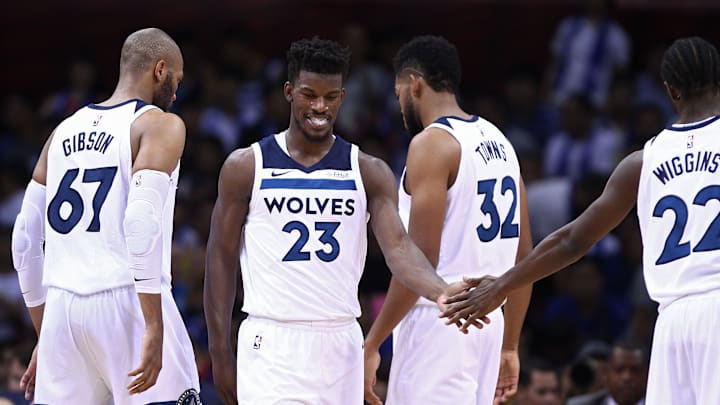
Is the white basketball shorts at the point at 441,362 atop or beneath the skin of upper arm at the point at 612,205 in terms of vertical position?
beneath

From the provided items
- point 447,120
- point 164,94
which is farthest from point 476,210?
point 164,94

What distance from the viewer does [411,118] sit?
8133mm

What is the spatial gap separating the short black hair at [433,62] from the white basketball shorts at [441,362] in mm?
1441

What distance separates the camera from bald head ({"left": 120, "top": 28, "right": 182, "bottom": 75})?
7316 mm

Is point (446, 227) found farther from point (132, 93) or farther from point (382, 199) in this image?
point (132, 93)

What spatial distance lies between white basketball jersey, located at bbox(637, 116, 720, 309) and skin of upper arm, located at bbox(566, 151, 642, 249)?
0.09 m

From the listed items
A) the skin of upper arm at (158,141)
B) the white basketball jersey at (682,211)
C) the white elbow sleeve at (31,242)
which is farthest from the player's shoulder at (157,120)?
the white basketball jersey at (682,211)

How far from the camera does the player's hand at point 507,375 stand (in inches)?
326

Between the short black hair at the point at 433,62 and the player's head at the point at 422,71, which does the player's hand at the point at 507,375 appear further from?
the short black hair at the point at 433,62

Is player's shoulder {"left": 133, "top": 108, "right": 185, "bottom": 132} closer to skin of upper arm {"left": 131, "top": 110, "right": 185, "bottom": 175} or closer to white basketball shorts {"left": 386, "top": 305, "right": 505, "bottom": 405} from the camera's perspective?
skin of upper arm {"left": 131, "top": 110, "right": 185, "bottom": 175}

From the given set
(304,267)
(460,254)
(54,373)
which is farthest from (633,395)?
(54,373)

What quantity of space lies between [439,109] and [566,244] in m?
1.37

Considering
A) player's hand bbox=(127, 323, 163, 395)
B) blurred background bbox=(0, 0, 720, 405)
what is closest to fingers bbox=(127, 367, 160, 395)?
player's hand bbox=(127, 323, 163, 395)

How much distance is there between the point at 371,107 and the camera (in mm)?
15164
